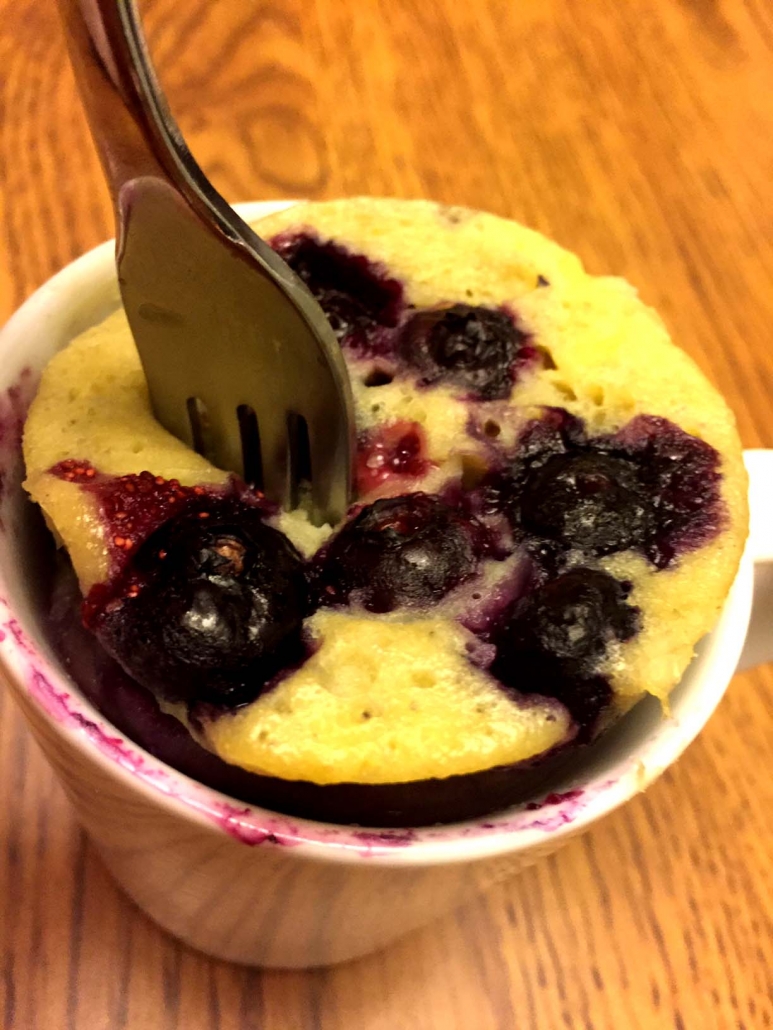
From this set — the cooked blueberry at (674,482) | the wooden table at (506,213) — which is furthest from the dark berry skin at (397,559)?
the wooden table at (506,213)

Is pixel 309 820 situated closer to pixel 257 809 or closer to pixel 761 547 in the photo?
pixel 257 809

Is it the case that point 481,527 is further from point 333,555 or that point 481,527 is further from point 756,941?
point 756,941

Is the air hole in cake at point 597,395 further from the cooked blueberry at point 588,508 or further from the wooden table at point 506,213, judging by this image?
the wooden table at point 506,213

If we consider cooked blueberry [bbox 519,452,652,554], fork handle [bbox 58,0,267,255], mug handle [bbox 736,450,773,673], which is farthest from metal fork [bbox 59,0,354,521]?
mug handle [bbox 736,450,773,673]

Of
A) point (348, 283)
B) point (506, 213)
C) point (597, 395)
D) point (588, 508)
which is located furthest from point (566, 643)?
point (506, 213)

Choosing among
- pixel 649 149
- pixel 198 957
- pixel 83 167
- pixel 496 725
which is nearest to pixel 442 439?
pixel 496 725

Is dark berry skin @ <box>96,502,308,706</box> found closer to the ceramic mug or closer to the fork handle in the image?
the ceramic mug

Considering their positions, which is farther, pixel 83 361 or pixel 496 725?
pixel 83 361
